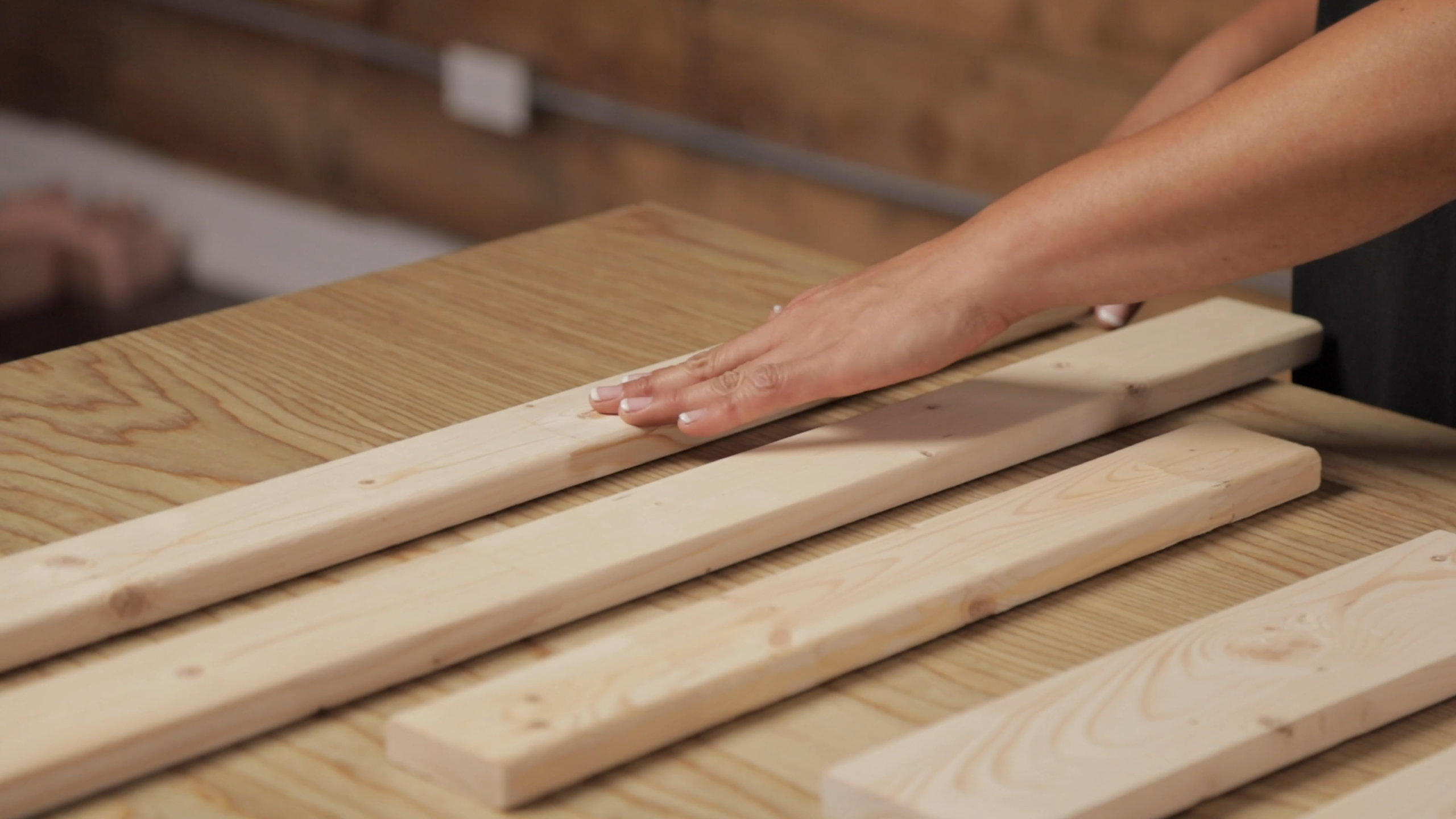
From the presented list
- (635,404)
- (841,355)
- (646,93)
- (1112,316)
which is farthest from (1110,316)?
(646,93)

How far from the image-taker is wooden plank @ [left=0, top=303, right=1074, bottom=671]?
0.85 m

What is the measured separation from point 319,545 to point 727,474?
239mm

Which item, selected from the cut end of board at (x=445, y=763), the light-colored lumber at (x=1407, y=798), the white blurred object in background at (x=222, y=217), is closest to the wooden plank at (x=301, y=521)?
the cut end of board at (x=445, y=763)

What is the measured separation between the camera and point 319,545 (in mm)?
915

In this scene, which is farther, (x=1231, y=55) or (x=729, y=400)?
(x=1231, y=55)

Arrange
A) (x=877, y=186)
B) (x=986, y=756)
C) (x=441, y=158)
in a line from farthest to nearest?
1. (x=441, y=158)
2. (x=877, y=186)
3. (x=986, y=756)

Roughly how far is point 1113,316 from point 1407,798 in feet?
2.03

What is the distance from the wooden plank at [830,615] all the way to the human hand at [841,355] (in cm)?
12

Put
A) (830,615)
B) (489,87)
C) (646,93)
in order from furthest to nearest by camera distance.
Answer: (489,87) → (646,93) → (830,615)

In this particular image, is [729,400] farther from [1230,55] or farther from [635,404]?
[1230,55]

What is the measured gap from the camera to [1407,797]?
2.33 feet

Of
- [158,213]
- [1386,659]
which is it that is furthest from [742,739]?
[158,213]

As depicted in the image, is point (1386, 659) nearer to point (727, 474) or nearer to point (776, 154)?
point (727, 474)

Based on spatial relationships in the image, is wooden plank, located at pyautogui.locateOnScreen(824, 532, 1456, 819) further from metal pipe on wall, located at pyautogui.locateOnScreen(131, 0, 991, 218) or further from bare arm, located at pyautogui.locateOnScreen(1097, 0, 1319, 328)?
metal pipe on wall, located at pyautogui.locateOnScreen(131, 0, 991, 218)
